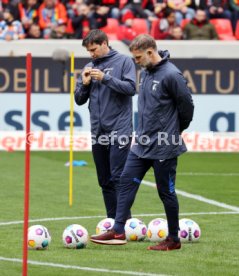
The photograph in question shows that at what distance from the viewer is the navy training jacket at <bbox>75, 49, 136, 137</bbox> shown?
1280 cm

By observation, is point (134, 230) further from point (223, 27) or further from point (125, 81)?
point (223, 27)

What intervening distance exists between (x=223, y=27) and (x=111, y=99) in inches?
721

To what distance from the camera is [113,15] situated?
102 ft

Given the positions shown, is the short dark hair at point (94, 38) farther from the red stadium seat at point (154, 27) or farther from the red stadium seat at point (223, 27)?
the red stadium seat at point (223, 27)

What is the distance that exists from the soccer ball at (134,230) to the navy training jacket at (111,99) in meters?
1.08

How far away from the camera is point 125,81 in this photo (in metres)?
12.7

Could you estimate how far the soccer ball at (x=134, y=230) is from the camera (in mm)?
12336

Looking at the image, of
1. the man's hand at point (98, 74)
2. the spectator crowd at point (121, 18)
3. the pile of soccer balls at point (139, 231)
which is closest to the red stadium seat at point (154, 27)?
the spectator crowd at point (121, 18)

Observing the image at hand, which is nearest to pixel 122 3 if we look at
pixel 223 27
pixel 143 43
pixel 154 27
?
pixel 154 27

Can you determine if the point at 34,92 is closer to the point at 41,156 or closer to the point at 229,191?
the point at 41,156

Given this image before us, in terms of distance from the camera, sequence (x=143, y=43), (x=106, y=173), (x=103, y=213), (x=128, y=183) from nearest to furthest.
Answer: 1. (x=143, y=43)
2. (x=128, y=183)
3. (x=106, y=173)
4. (x=103, y=213)

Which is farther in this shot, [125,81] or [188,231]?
[125,81]

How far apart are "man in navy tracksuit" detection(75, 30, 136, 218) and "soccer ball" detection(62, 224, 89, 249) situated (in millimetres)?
1246

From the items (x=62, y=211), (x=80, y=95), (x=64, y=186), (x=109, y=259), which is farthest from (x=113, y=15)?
(x=109, y=259)
